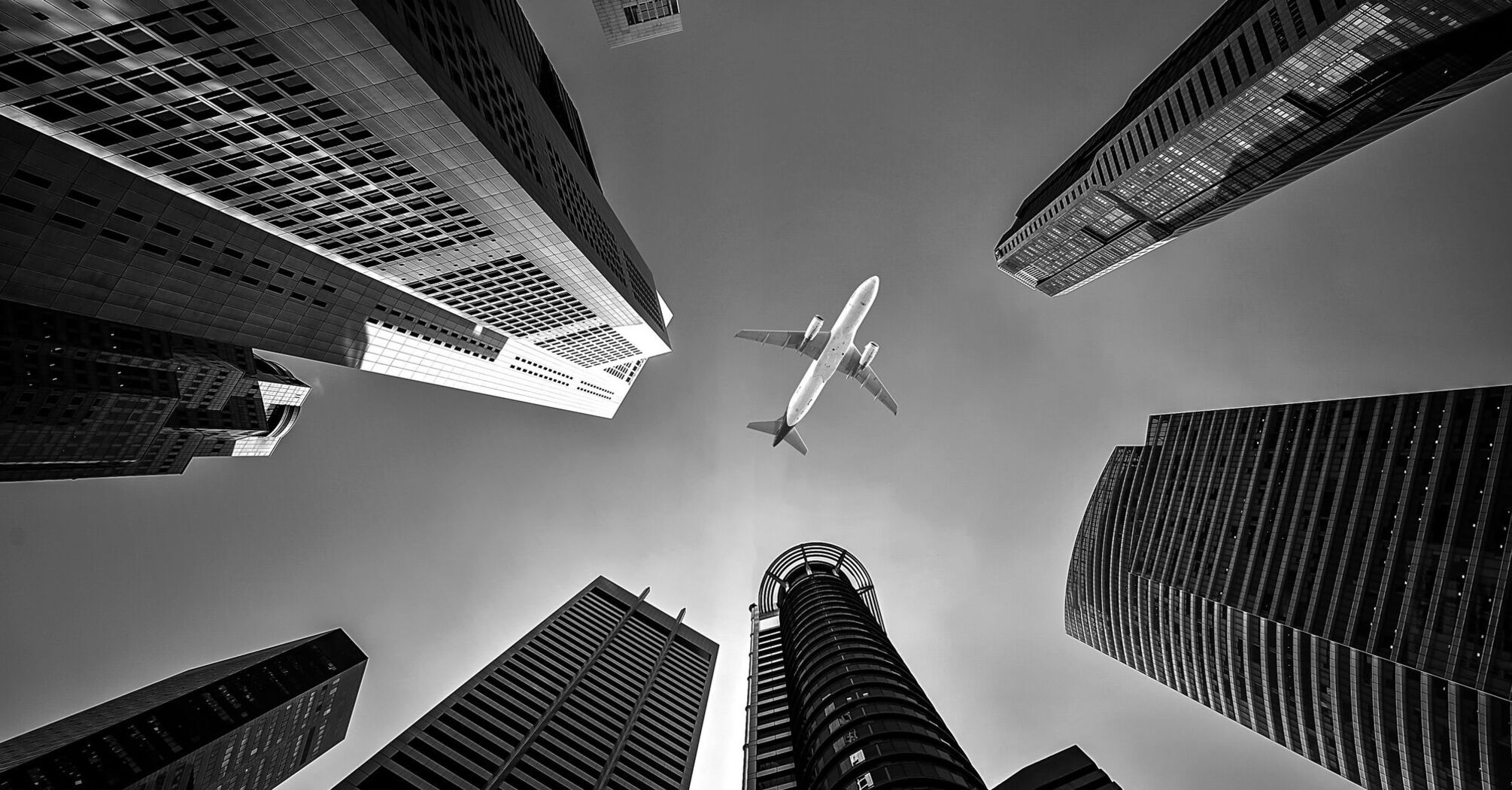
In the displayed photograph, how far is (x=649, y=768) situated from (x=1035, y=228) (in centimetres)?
14649

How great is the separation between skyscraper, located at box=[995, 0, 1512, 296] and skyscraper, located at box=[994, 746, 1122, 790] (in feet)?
332

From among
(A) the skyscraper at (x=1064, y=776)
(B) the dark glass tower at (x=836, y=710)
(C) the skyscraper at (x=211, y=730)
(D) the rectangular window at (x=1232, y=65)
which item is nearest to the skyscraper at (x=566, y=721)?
(B) the dark glass tower at (x=836, y=710)

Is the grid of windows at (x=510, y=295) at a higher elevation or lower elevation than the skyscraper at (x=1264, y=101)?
lower

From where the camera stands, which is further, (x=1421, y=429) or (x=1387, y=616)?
(x=1421, y=429)

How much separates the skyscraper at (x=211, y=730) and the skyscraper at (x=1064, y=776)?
404 ft

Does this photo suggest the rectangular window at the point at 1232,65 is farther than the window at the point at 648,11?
Yes

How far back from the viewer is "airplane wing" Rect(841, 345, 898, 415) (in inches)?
3241

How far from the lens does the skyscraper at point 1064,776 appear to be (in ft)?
168

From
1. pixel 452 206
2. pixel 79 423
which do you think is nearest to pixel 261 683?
pixel 79 423

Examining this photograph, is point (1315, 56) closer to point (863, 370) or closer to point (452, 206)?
point (863, 370)

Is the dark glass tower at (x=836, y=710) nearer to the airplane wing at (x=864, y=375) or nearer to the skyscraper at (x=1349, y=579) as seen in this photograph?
the airplane wing at (x=864, y=375)

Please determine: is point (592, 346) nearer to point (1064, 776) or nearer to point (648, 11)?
point (648, 11)

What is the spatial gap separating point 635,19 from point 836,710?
102 metres

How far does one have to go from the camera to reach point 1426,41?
252ft
